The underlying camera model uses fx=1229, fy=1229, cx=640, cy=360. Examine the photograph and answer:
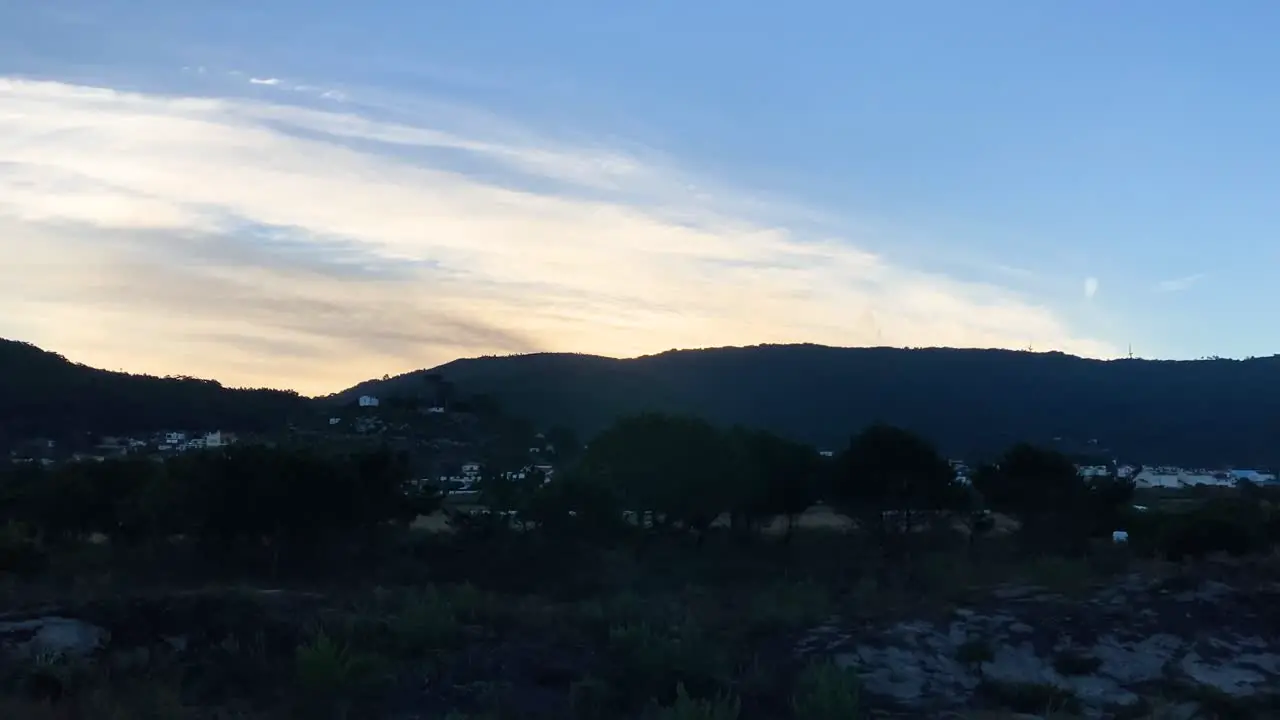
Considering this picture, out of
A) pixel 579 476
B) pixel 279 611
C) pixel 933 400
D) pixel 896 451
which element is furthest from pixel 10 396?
pixel 933 400

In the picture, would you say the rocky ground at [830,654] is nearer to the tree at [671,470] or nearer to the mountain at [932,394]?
the tree at [671,470]

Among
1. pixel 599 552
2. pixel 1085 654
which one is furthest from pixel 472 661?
pixel 599 552

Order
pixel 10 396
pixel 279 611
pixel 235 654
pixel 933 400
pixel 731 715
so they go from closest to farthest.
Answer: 1. pixel 731 715
2. pixel 235 654
3. pixel 279 611
4. pixel 10 396
5. pixel 933 400

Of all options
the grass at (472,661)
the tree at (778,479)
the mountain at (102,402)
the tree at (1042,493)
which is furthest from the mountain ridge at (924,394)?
the grass at (472,661)

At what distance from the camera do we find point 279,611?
15180mm

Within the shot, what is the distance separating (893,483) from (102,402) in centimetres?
4396

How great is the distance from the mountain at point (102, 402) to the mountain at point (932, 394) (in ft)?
69.0

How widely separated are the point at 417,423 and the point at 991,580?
56.4m

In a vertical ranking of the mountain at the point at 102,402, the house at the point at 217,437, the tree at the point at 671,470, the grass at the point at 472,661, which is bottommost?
the grass at the point at 472,661

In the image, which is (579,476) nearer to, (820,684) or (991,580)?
(991,580)

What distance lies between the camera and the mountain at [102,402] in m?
61.3

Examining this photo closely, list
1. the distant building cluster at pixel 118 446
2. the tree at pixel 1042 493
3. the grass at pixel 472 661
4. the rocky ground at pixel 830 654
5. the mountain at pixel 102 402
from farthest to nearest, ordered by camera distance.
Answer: the mountain at pixel 102 402
the distant building cluster at pixel 118 446
the tree at pixel 1042 493
the rocky ground at pixel 830 654
the grass at pixel 472 661

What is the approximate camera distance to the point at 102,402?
214ft

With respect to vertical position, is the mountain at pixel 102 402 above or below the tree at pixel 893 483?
above
